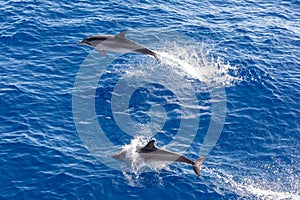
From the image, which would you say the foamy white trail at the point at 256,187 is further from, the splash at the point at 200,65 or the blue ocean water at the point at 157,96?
the splash at the point at 200,65

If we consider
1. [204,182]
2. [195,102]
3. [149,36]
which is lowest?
[204,182]

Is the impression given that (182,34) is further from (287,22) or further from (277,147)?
(277,147)

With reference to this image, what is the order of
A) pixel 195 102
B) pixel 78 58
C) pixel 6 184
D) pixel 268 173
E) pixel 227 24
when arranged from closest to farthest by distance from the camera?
pixel 6 184
pixel 268 173
pixel 195 102
pixel 78 58
pixel 227 24

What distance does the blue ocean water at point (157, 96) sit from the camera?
31.6m

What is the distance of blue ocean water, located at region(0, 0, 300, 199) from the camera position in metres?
31.6

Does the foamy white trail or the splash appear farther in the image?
the splash

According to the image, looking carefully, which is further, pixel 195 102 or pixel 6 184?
pixel 195 102

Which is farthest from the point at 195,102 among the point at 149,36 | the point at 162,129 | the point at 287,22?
the point at 287,22

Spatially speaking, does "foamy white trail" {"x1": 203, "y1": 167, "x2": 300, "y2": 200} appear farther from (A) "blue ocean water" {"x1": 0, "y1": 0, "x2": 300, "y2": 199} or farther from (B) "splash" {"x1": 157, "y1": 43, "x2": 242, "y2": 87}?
(B) "splash" {"x1": 157, "y1": 43, "x2": 242, "y2": 87}

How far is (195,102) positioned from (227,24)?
15.4 m

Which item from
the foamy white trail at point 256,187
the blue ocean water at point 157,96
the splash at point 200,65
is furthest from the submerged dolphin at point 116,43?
the foamy white trail at point 256,187

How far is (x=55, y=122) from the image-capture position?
36219 millimetres

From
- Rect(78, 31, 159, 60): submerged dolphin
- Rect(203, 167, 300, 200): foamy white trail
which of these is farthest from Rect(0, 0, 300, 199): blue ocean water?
Rect(78, 31, 159, 60): submerged dolphin

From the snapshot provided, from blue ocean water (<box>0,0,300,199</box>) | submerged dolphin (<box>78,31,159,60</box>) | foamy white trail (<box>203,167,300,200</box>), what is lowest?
foamy white trail (<box>203,167,300,200</box>)
